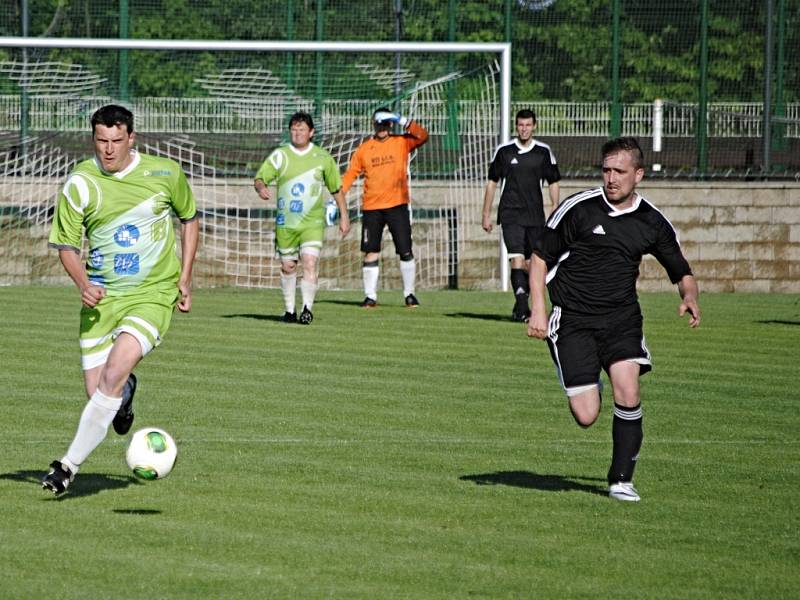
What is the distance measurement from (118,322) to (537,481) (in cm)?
243

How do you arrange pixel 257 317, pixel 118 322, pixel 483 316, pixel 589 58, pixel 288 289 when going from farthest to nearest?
pixel 589 58, pixel 483 316, pixel 257 317, pixel 288 289, pixel 118 322

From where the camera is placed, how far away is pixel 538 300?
7.97 m

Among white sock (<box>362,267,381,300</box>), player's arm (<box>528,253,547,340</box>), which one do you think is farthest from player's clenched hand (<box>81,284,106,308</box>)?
white sock (<box>362,267,381,300</box>)

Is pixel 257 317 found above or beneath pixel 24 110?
beneath

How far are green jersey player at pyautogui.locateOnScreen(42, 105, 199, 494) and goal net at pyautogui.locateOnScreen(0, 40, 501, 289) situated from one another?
13.7 meters

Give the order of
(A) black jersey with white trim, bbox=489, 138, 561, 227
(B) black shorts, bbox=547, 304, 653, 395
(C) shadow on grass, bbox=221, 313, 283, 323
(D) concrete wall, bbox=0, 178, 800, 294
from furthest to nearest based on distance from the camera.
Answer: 1. (D) concrete wall, bbox=0, 178, 800, 294
2. (C) shadow on grass, bbox=221, 313, 283, 323
3. (A) black jersey with white trim, bbox=489, 138, 561, 227
4. (B) black shorts, bbox=547, 304, 653, 395

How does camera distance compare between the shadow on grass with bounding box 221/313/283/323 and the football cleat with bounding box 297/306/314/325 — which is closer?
the football cleat with bounding box 297/306/314/325

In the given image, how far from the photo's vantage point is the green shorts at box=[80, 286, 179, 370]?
7973mm

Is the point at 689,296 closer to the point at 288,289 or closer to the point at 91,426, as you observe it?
the point at 91,426

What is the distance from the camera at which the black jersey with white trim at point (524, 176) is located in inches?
684

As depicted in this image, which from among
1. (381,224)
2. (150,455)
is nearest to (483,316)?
(381,224)

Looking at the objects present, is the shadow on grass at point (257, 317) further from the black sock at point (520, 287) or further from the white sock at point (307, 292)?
the black sock at point (520, 287)

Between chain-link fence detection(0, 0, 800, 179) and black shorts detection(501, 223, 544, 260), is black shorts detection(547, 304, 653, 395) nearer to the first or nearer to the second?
black shorts detection(501, 223, 544, 260)

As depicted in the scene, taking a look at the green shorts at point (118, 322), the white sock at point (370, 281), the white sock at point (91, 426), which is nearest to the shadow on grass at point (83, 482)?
the white sock at point (91, 426)
